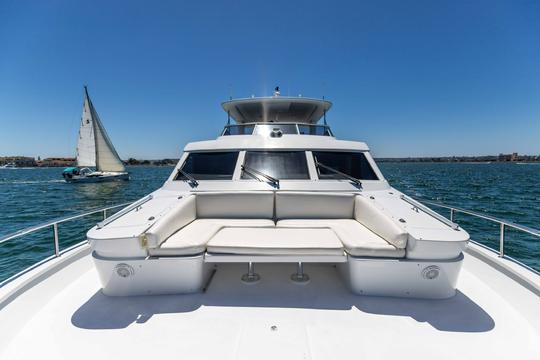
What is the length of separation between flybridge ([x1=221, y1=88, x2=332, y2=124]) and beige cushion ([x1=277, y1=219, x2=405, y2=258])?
4.32m

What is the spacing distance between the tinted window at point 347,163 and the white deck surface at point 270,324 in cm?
208

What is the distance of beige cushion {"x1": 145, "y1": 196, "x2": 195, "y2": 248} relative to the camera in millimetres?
2610

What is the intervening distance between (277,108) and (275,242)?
542 centimetres

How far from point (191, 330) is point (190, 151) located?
3234 millimetres

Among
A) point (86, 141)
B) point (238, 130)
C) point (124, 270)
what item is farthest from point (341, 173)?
point (86, 141)

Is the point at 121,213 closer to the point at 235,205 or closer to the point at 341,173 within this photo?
the point at 235,205

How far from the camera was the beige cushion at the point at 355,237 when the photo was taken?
259 cm

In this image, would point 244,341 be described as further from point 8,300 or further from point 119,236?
point 8,300

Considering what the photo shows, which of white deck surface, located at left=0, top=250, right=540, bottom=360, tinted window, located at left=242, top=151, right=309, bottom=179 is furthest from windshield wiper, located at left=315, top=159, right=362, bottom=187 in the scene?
white deck surface, located at left=0, top=250, right=540, bottom=360

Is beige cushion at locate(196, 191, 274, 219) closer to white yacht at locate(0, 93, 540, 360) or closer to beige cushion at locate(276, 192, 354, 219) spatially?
white yacht at locate(0, 93, 540, 360)

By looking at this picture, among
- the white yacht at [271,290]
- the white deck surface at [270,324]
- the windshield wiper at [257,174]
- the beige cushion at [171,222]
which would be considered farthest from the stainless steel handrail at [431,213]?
the beige cushion at [171,222]

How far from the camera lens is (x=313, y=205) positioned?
3977 mm

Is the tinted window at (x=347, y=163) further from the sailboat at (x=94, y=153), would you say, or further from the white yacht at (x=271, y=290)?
the sailboat at (x=94, y=153)

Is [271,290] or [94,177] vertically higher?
[271,290]
